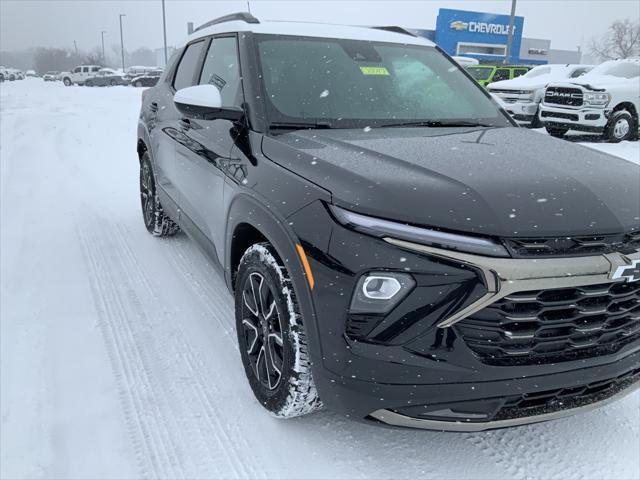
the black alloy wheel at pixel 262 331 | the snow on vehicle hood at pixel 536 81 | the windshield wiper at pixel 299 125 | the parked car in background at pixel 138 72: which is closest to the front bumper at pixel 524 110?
the snow on vehicle hood at pixel 536 81

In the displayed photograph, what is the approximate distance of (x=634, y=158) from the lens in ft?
29.5

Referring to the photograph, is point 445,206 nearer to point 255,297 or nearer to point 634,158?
point 255,297

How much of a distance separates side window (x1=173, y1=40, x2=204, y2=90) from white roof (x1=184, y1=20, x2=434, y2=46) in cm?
18

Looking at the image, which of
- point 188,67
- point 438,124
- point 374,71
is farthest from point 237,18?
point 438,124

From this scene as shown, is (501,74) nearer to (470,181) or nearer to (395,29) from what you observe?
(395,29)

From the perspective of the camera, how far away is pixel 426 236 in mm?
1822

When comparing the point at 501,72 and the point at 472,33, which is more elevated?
the point at 472,33

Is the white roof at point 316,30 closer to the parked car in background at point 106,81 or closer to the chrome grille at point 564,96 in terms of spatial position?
the chrome grille at point 564,96

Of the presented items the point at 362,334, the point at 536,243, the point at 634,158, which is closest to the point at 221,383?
the point at 362,334

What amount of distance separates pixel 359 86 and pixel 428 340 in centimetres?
172

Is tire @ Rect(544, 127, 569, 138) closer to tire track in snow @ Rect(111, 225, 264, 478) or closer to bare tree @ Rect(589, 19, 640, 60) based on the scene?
tire track in snow @ Rect(111, 225, 264, 478)

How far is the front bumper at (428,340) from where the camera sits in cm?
177

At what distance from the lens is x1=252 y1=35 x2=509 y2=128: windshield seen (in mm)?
2838

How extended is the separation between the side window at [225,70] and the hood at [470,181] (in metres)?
0.56
